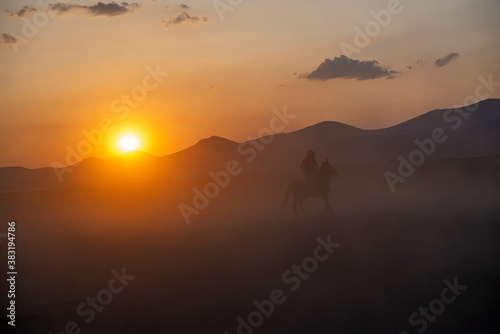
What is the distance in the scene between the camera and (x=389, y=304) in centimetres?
747

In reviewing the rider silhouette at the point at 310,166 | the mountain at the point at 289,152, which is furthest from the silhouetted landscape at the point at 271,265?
the mountain at the point at 289,152

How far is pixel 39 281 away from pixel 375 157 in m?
91.7

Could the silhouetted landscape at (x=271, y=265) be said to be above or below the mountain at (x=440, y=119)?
below

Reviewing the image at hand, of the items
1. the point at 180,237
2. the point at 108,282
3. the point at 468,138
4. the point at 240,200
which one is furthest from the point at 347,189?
the point at 468,138

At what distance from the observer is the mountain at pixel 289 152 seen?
87375 millimetres

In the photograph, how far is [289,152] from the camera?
409 ft

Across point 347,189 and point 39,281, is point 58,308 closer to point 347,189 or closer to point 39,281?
point 39,281

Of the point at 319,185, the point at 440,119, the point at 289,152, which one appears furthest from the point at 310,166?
the point at 440,119

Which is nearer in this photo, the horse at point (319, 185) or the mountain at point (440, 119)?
the horse at point (319, 185)

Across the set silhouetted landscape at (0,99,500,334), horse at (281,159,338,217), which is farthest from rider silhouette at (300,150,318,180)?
silhouetted landscape at (0,99,500,334)

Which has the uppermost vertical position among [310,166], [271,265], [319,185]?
[310,166]

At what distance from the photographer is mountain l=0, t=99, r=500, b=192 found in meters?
87.4

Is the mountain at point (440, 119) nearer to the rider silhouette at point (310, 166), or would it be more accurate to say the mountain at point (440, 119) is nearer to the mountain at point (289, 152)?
the mountain at point (289, 152)

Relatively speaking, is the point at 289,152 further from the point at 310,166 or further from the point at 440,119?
the point at 310,166
